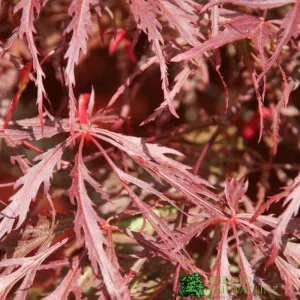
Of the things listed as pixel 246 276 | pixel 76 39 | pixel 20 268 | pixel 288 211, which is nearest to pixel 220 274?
pixel 246 276

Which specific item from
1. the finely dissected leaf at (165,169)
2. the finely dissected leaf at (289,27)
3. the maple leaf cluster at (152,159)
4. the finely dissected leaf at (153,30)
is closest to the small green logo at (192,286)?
the maple leaf cluster at (152,159)

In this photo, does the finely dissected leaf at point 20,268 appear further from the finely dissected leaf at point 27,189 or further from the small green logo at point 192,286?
the small green logo at point 192,286

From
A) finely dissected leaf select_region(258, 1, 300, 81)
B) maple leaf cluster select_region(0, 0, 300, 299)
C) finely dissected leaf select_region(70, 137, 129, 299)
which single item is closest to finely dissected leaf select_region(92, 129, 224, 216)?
maple leaf cluster select_region(0, 0, 300, 299)

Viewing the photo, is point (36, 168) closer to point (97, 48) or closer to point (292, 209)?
point (292, 209)

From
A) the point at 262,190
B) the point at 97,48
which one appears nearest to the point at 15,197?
the point at 262,190

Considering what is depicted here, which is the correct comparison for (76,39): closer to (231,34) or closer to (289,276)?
(231,34)

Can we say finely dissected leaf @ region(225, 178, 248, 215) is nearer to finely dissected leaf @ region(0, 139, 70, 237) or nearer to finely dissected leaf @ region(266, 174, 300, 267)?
finely dissected leaf @ region(266, 174, 300, 267)
